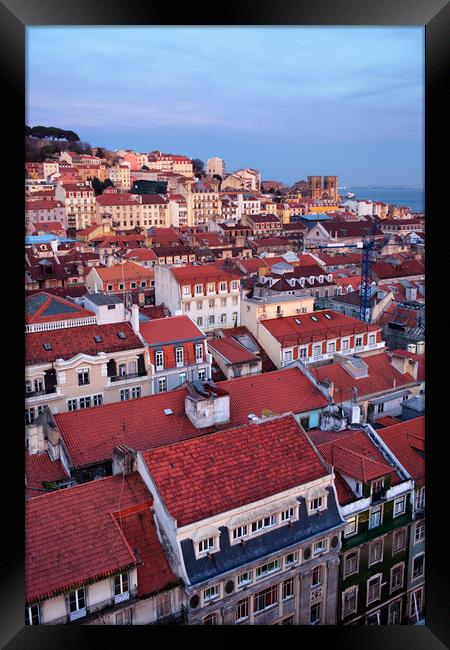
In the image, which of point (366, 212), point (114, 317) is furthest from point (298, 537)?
point (366, 212)

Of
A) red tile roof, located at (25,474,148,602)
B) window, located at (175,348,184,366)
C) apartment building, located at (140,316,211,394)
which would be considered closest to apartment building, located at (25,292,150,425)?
apartment building, located at (140,316,211,394)

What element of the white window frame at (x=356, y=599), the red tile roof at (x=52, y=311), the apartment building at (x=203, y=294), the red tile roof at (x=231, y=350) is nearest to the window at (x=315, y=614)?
the white window frame at (x=356, y=599)

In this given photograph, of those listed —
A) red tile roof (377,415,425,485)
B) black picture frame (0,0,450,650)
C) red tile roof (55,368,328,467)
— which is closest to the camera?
black picture frame (0,0,450,650)

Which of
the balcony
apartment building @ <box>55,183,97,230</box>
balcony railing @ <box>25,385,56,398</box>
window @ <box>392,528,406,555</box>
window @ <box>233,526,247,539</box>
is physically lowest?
window @ <box>392,528,406,555</box>

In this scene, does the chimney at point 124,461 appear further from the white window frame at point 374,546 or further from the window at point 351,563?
the white window frame at point 374,546

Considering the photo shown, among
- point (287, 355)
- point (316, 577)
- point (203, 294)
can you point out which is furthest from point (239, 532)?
point (203, 294)

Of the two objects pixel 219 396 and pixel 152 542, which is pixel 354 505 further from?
pixel 219 396

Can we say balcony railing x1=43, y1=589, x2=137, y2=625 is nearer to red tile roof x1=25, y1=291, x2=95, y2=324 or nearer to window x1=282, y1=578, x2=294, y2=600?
window x1=282, y1=578, x2=294, y2=600
